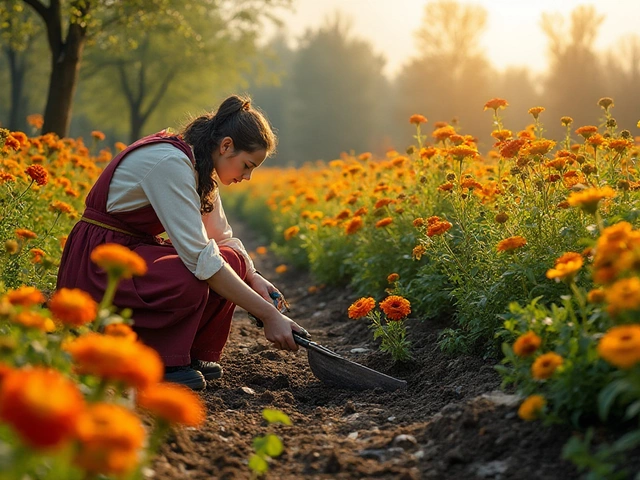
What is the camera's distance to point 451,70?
87.0 feet

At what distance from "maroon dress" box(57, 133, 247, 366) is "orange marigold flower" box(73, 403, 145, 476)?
188 centimetres

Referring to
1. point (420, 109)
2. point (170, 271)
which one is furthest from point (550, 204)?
point (420, 109)

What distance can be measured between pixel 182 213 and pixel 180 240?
0.12 metres

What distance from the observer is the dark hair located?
322 cm

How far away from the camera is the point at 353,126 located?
117 ft

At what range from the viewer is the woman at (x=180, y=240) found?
297 cm

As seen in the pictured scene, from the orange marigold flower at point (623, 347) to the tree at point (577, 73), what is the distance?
15.7 m

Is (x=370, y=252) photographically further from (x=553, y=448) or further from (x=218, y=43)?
(x=218, y=43)

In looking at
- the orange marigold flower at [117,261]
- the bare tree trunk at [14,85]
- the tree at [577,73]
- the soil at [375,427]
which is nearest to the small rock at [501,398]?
the soil at [375,427]

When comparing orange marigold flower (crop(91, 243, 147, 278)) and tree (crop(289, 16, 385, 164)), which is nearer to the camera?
orange marigold flower (crop(91, 243, 147, 278))

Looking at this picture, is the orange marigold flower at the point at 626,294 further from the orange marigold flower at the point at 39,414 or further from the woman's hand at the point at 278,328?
the woman's hand at the point at 278,328

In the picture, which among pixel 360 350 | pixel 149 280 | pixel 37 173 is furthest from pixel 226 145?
pixel 360 350

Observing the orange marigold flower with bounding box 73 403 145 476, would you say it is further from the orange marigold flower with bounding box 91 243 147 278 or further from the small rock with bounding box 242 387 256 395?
the small rock with bounding box 242 387 256 395

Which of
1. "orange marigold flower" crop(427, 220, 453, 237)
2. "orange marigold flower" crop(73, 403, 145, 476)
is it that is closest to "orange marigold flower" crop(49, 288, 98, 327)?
"orange marigold flower" crop(73, 403, 145, 476)
